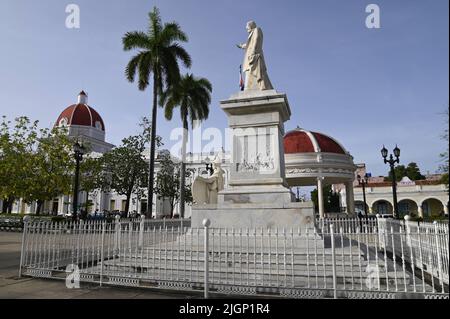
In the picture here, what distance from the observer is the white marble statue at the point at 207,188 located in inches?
454

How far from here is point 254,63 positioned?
10.9 m

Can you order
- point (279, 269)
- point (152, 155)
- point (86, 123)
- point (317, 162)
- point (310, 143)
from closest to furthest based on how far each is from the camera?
point (279, 269) < point (152, 155) < point (317, 162) < point (310, 143) < point (86, 123)

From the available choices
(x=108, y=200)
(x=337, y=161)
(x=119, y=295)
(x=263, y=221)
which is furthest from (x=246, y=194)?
(x=108, y=200)

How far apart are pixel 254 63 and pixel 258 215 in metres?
5.44

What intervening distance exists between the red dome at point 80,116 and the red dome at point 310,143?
4427 centimetres

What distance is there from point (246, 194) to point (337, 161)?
22470 mm

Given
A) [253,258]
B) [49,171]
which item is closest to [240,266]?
[253,258]

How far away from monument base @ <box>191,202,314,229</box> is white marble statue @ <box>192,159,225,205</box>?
2136mm

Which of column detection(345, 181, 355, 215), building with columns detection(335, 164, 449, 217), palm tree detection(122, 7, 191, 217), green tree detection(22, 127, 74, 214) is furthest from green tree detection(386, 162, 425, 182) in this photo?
green tree detection(22, 127, 74, 214)

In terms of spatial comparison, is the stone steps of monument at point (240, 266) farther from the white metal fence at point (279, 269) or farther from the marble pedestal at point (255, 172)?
the marble pedestal at point (255, 172)

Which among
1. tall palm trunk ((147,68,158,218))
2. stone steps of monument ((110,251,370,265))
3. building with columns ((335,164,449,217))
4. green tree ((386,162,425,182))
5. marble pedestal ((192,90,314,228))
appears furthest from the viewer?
green tree ((386,162,425,182))

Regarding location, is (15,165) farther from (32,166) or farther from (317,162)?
(317,162)

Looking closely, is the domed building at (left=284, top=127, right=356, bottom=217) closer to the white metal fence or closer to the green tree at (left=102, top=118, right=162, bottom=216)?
the green tree at (left=102, top=118, right=162, bottom=216)

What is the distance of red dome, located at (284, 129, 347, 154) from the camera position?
30141 mm
